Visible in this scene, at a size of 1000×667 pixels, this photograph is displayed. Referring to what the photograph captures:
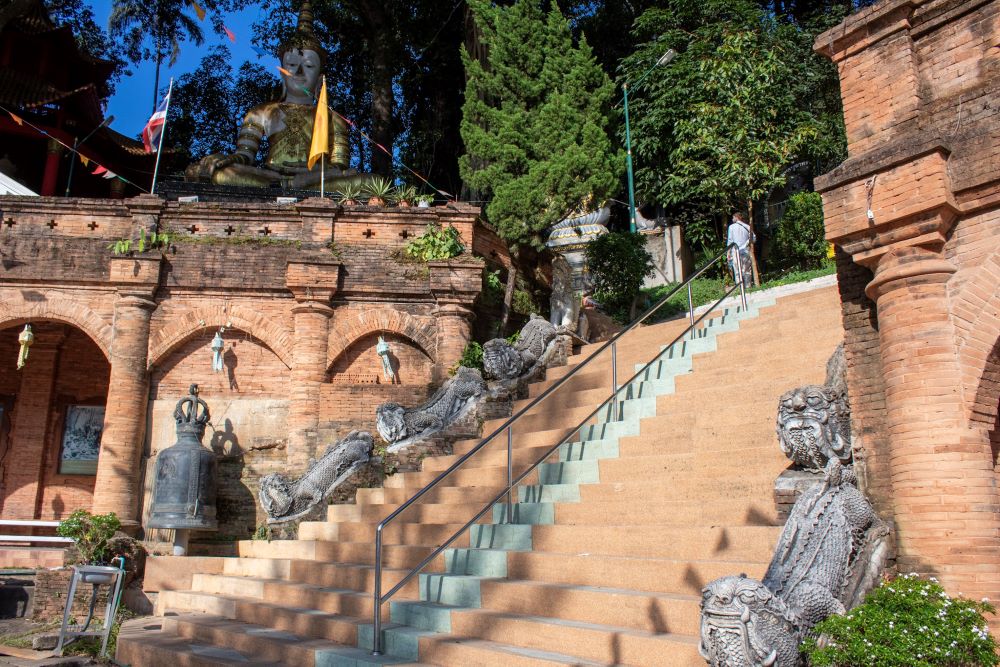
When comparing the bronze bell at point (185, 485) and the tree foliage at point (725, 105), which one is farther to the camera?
the tree foliage at point (725, 105)

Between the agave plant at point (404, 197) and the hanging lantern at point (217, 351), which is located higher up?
the agave plant at point (404, 197)

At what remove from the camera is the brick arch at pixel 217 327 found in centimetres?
1323

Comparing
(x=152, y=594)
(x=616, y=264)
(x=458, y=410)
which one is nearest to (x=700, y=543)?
(x=458, y=410)

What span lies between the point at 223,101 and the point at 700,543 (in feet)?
100

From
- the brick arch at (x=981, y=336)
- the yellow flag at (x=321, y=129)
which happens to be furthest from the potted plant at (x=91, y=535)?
the brick arch at (x=981, y=336)

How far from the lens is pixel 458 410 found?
35.6ft

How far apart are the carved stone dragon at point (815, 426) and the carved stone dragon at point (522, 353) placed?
5.61 m

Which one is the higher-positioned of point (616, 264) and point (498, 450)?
point (616, 264)

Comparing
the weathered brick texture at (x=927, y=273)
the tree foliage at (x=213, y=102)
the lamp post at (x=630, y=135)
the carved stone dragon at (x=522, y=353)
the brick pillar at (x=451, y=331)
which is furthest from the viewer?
the tree foliage at (x=213, y=102)

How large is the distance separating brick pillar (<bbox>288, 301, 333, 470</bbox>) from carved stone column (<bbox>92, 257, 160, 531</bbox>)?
8.02ft

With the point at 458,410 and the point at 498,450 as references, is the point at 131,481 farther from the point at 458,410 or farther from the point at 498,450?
the point at 498,450

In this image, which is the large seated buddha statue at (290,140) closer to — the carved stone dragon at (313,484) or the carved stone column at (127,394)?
the carved stone column at (127,394)

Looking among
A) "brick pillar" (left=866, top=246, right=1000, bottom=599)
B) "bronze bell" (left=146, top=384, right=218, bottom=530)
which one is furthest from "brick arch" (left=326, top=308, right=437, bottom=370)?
"brick pillar" (left=866, top=246, right=1000, bottom=599)

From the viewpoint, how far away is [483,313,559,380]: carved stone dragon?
36.2 ft
